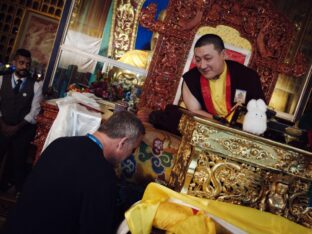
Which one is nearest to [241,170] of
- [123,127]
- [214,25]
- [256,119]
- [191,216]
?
[256,119]

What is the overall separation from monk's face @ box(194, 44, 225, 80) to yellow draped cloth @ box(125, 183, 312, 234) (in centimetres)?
151

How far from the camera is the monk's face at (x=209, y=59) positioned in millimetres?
3133

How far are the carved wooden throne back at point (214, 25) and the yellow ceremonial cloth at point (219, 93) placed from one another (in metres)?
0.84

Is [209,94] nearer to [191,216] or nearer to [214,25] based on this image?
[214,25]

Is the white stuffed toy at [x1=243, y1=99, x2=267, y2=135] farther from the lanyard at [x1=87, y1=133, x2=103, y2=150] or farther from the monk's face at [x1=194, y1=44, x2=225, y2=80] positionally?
the monk's face at [x1=194, y1=44, x2=225, y2=80]

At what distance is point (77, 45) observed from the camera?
4445 millimetres

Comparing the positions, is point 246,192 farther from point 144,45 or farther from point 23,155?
point 144,45

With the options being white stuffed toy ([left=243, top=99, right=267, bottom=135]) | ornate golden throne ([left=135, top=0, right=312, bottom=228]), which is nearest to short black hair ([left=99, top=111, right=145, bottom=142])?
ornate golden throne ([left=135, top=0, right=312, bottom=228])

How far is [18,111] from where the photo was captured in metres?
3.83

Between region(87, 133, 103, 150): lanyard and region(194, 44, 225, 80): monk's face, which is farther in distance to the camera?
region(194, 44, 225, 80): monk's face

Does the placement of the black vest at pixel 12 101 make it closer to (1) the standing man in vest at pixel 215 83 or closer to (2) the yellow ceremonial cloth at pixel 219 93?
(1) the standing man in vest at pixel 215 83

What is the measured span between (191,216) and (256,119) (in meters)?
0.74

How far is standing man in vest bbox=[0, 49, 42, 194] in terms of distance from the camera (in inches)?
150

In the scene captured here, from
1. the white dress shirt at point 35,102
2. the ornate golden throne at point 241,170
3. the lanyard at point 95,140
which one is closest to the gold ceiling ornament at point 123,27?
the white dress shirt at point 35,102
